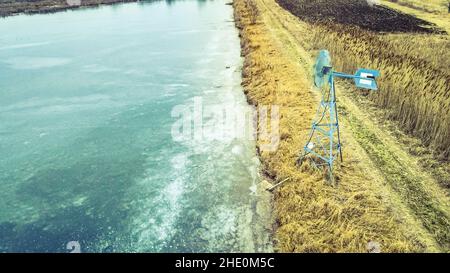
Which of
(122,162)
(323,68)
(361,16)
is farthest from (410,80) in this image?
(361,16)

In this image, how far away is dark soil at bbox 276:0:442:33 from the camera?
23.3m

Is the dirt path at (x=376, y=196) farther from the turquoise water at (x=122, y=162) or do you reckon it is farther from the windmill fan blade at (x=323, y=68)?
the windmill fan blade at (x=323, y=68)

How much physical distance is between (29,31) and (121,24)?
821cm

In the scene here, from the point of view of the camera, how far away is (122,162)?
930 cm

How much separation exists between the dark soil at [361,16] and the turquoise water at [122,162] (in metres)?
11.2

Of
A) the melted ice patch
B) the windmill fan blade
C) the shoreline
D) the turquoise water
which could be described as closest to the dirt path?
the turquoise water

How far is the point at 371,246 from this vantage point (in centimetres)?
538

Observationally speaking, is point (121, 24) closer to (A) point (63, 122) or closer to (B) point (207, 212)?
(A) point (63, 122)

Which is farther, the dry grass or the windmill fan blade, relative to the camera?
the dry grass

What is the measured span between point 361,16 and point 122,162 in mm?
26014

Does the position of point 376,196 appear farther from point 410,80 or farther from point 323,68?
point 410,80

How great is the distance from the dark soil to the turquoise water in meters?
11.2

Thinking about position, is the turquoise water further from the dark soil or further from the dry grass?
the dark soil

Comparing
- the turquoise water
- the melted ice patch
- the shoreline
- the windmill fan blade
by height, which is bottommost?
the turquoise water
